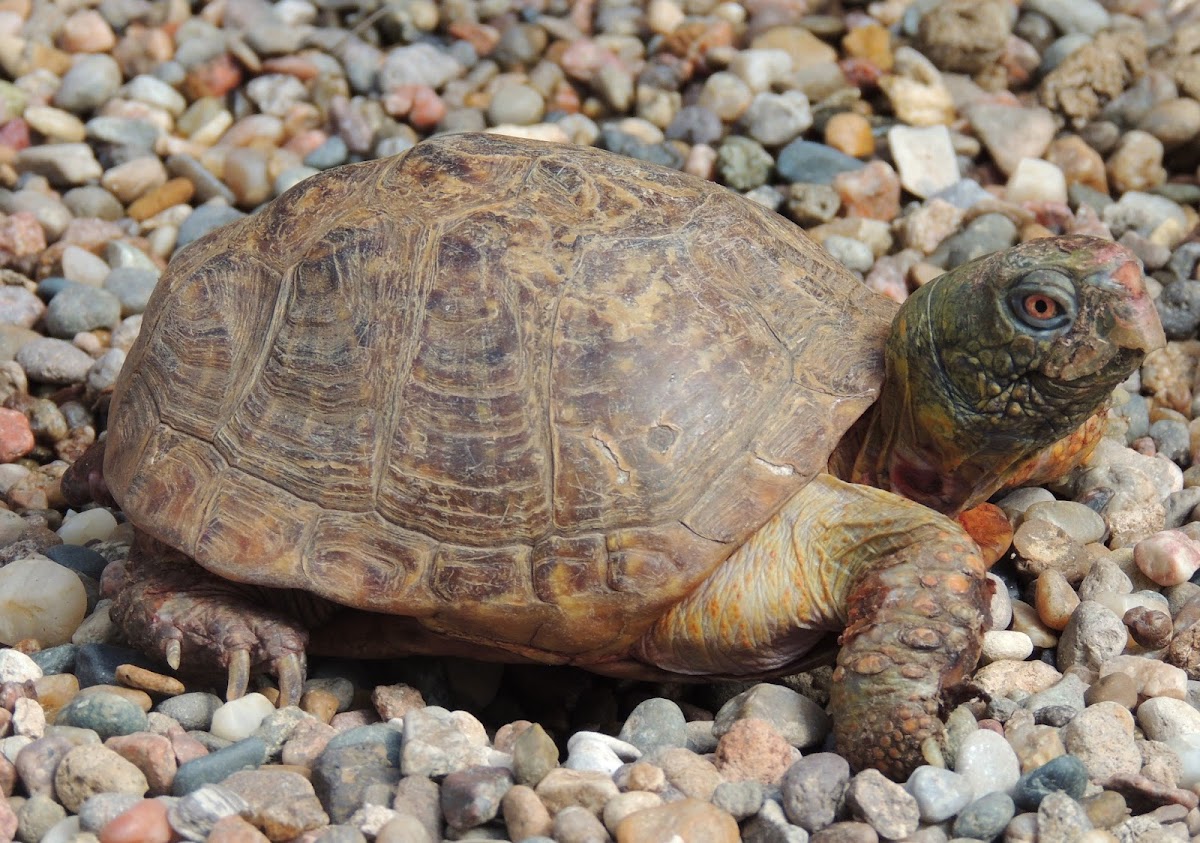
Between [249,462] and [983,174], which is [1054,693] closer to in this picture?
[249,462]

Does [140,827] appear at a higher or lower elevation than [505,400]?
lower

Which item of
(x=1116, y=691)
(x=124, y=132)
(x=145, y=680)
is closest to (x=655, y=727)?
(x=1116, y=691)

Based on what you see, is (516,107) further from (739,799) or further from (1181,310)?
(739,799)

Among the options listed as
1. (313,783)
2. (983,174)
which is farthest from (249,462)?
(983,174)

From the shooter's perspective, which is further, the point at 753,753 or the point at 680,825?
the point at 753,753

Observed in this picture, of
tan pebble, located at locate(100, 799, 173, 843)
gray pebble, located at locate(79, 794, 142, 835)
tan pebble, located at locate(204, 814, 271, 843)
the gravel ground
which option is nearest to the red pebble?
the gravel ground

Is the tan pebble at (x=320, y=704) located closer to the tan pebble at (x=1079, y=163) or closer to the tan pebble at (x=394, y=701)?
the tan pebble at (x=394, y=701)
